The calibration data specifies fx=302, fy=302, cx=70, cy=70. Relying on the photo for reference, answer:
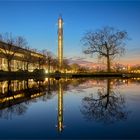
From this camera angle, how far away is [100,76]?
5669cm

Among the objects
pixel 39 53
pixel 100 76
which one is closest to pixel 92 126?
pixel 100 76

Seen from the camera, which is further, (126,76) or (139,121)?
(126,76)

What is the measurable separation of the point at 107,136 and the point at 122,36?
1978 inches

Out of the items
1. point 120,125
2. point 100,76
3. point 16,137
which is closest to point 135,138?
point 120,125

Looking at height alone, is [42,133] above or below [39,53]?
below

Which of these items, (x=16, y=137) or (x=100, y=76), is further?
(x=100, y=76)

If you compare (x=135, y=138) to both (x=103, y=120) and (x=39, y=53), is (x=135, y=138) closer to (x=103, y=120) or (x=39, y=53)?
(x=103, y=120)

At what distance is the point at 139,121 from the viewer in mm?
9438

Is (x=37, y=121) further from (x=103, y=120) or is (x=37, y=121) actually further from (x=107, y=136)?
(x=107, y=136)

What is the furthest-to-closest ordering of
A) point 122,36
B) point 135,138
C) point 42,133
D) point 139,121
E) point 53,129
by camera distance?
point 122,36 < point 139,121 < point 53,129 < point 42,133 < point 135,138

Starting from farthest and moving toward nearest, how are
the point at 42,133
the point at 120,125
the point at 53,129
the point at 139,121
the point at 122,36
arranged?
the point at 122,36, the point at 139,121, the point at 120,125, the point at 53,129, the point at 42,133

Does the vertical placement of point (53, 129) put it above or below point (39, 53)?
below

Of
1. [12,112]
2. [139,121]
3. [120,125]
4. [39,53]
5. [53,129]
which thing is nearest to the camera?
[53,129]

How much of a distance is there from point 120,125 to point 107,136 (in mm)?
1541
